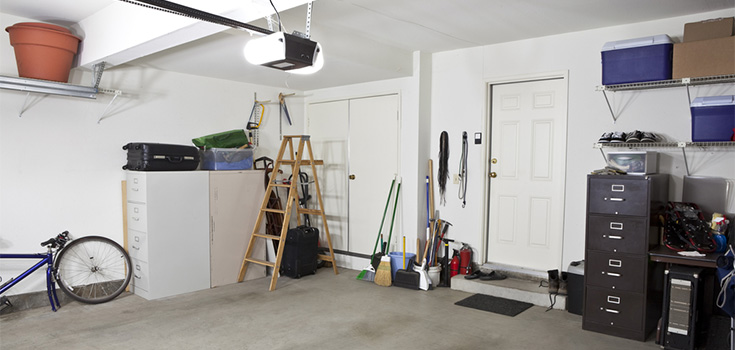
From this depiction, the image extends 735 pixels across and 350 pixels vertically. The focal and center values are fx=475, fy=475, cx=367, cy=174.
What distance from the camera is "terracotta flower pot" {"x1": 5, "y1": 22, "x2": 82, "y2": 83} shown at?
374cm

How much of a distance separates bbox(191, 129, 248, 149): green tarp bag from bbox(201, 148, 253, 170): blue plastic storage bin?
0.22 feet

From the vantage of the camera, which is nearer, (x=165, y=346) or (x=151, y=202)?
(x=165, y=346)

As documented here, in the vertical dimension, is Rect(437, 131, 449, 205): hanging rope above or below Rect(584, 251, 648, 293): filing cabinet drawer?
above

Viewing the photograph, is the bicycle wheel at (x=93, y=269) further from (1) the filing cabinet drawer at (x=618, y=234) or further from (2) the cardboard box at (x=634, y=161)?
(2) the cardboard box at (x=634, y=161)

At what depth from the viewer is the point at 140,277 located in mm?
4547

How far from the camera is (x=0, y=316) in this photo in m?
3.94

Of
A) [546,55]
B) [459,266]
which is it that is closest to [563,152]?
[546,55]

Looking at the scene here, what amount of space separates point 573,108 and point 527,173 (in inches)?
30.3

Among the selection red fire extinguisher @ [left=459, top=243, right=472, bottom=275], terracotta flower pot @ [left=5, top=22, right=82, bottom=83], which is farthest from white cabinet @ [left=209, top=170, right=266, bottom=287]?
red fire extinguisher @ [left=459, top=243, right=472, bottom=275]

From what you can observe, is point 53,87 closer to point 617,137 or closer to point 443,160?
point 443,160

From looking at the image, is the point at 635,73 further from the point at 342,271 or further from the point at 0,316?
the point at 0,316

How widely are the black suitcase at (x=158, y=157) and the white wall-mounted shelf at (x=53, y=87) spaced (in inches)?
21.5

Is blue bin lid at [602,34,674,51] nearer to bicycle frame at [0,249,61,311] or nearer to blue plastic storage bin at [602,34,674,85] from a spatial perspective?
blue plastic storage bin at [602,34,674,85]

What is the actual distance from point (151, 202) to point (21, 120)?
1.25 meters
